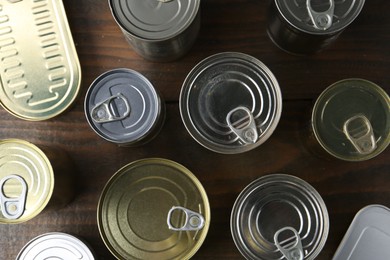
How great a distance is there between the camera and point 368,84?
932 mm

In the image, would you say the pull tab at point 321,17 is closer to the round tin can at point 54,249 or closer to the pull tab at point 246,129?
the pull tab at point 246,129

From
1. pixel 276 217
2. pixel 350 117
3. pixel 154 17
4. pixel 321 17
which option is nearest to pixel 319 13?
pixel 321 17

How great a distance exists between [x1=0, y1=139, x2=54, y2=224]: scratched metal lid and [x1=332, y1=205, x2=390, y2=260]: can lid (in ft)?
2.12

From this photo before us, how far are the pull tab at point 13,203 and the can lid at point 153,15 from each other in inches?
14.8

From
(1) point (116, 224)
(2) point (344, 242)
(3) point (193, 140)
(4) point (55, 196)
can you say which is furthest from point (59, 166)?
(2) point (344, 242)

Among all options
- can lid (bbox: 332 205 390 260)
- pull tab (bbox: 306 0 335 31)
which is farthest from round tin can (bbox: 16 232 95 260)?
pull tab (bbox: 306 0 335 31)

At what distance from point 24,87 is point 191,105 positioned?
40 centimetres

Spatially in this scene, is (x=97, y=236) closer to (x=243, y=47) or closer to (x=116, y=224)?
(x=116, y=224)

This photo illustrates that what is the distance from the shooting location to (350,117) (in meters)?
0.93

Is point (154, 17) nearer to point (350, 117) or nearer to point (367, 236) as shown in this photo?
point (350, 117)

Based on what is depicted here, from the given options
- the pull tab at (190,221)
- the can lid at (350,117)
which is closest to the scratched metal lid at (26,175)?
the pull tab at (190,221)

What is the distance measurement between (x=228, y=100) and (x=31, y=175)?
45cm

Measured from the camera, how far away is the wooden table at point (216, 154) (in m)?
0.98

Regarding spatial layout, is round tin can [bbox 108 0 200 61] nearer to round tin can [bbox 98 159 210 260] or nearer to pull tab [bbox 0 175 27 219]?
round tin can [bbox 98 159 210 260]
